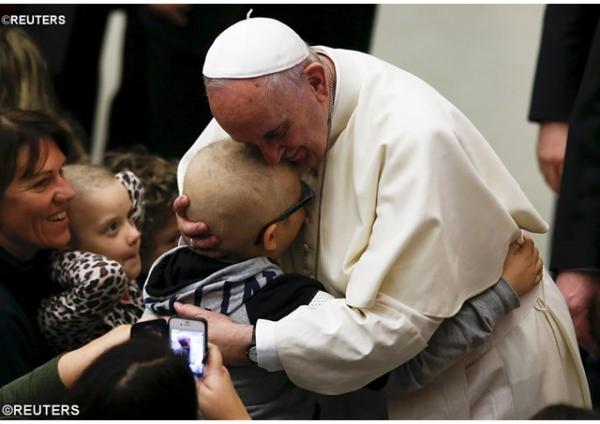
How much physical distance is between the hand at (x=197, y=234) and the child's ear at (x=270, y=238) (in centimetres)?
11

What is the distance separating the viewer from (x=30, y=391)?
3799 mm

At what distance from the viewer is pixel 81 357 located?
3.75 meters

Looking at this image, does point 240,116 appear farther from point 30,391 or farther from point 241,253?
point 30,391

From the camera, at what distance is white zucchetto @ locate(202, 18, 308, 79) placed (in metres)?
3.74

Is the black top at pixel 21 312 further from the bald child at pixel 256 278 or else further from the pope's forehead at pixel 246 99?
the pope's forehead at pixel 246 99

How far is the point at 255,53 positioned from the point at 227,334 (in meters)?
0.69

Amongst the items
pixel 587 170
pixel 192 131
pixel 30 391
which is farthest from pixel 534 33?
pixel 30 391

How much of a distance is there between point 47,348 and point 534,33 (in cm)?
345

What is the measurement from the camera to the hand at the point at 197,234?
147 inches

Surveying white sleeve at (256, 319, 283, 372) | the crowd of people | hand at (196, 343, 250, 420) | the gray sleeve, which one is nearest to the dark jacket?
the crowd of people

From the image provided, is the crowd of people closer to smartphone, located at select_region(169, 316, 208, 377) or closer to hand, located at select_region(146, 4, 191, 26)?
smartphone, located at select_region(169, 316, 208, 377)

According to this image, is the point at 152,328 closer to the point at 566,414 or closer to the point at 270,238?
the point at 270,238
